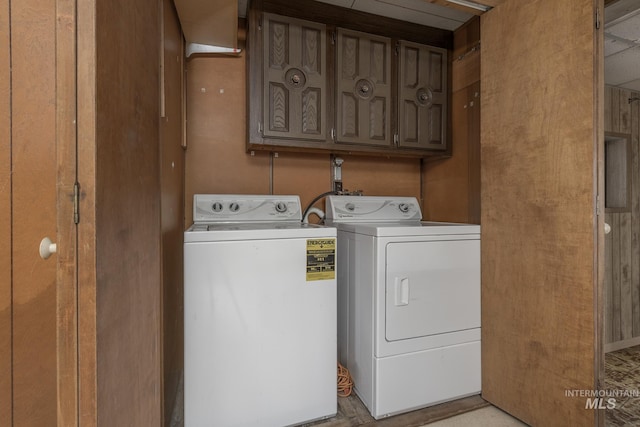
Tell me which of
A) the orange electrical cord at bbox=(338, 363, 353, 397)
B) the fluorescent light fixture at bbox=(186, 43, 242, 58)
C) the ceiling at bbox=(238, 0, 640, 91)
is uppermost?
the ceiling at bbox=(238, 0, 640, 91)

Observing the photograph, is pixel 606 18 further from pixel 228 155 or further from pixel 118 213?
pixel 118 213

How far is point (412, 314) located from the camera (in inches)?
63.8

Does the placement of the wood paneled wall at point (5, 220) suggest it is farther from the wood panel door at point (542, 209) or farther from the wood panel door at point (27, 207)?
the wood panel door at point (542, 209)

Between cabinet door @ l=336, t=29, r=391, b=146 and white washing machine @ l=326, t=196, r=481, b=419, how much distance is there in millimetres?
713

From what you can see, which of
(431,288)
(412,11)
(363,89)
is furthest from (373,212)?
(412,11)

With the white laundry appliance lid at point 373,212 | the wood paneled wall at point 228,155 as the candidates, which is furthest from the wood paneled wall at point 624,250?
the wood paneled wall at point 228,155

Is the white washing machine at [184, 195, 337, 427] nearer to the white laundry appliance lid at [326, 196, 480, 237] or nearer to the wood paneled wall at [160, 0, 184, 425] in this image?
the wood paneled wall at [160, 0, 184, 425]

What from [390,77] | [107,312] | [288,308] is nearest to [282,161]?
[390,77]

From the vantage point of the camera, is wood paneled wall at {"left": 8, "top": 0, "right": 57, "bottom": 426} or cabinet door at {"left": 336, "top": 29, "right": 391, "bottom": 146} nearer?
wood paneled wall at {"left": 8, "top": 0, "right": 57, "bottom": 426}

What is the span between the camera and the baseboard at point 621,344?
2480mm

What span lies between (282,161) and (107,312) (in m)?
1.70

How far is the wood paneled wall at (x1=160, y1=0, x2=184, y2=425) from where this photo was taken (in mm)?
1334

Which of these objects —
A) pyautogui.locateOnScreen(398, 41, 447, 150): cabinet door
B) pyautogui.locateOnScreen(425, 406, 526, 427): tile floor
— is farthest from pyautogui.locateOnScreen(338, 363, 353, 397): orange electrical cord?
pyautogui.locateOnScreen(398, 41, 447, 150): cabinet door

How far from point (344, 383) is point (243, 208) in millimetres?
1231
